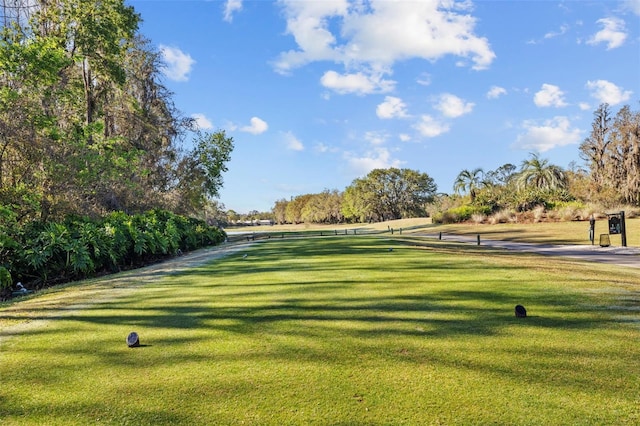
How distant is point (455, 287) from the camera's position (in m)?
6.97

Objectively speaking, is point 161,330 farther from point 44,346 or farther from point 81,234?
point 81,234

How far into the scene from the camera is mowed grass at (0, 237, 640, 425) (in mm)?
2701

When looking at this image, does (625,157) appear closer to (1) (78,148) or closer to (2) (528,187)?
(2) (528,187)

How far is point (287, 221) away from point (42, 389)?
118m

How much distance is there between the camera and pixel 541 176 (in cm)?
5112

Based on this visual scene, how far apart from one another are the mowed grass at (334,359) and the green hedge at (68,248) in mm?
3809

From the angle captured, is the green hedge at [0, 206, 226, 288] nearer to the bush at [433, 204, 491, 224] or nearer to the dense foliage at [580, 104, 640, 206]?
the bush at [433, 204, 491, 224]

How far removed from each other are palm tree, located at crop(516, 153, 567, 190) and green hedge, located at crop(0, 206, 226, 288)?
164 feet

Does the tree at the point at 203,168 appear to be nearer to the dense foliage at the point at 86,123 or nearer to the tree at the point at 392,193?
the dense foliage at the point at 86,123

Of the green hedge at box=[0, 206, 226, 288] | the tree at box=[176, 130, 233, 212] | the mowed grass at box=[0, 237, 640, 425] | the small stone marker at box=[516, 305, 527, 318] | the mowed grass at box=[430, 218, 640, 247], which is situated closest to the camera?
the mowed grass at box=[0, 237, 640, 425]

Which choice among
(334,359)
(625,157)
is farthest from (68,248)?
(625,157)

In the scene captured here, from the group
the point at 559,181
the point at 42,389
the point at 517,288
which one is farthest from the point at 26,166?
the point at 559,181

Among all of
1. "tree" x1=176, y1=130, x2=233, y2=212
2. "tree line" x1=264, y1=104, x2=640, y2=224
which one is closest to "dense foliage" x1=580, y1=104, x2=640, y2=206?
"tree line" x1=264, y1=104, x2=640, y2=224

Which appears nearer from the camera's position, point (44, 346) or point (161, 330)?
point (44, 346)
